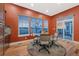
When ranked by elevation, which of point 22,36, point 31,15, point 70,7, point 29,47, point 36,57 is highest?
point 70,7

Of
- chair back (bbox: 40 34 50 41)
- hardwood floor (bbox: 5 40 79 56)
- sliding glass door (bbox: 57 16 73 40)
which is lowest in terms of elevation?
hardwood floor (bbox: 5 40 79 56)

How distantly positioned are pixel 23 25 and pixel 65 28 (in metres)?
0.99

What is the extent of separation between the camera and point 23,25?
231 centimetres

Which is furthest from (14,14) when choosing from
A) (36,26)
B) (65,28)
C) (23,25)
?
(65,28)

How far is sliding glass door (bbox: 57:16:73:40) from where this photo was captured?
7.57 feet

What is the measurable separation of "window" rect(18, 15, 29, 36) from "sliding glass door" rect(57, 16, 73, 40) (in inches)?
29.9

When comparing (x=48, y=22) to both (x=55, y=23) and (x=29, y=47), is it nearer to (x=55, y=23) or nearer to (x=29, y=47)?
(x=55, y=23)

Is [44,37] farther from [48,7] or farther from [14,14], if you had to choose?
[14,14]

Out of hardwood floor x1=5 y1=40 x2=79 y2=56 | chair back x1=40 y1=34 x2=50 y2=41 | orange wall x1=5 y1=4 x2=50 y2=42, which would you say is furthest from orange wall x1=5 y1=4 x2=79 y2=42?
chair back x1=40 y1=34 x2=50 y2=41

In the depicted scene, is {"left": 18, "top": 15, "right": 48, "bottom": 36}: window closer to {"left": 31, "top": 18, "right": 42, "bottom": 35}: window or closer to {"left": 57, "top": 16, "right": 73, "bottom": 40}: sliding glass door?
{"left": 31, "top": 18, "right": 42, "bottom": 35}: window

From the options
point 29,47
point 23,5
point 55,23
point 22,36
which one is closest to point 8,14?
point 23,5

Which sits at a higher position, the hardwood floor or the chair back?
the chair back

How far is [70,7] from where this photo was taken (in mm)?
2264

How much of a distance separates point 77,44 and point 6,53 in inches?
63.7
